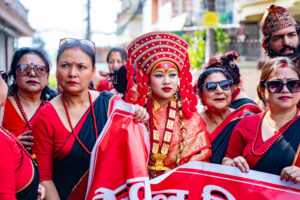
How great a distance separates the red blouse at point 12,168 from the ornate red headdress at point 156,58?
1025mm

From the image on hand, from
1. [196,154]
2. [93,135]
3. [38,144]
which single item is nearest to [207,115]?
[196,154]

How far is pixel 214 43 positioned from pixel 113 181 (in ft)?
31.7

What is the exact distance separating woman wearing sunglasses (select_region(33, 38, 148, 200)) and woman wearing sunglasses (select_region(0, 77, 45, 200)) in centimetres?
34

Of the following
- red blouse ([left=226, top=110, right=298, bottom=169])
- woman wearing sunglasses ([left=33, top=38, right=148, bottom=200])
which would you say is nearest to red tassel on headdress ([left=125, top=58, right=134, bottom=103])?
woman wearing sunglasses ([left=33, top=38, right=148, bottom=200])

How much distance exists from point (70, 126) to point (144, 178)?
70 cm

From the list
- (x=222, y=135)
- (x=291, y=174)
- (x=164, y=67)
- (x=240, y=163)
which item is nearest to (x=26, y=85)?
(x=164, y=67)

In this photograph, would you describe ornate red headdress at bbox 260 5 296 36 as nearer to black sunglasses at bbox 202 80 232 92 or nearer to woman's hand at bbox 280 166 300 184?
black sunglasses at bbox 202 80 232 92

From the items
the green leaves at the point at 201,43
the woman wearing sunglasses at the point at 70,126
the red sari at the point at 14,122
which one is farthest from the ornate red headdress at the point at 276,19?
the green leaves at the point at 201,43

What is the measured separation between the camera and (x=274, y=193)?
7.28 ft

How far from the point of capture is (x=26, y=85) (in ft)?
9.95

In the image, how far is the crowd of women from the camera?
2320 millimetres

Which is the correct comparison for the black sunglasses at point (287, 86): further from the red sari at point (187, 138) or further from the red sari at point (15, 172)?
the red sari at point (15, 172)

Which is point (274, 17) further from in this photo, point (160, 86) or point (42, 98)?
point (42, 98)

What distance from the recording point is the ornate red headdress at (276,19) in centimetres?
333
